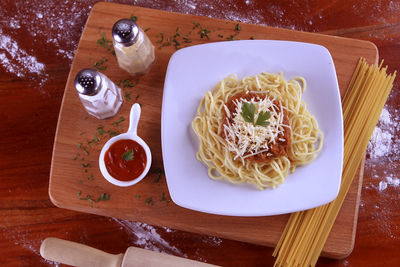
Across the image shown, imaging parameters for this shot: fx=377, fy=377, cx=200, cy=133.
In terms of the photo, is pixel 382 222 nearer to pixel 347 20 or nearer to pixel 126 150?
pixel 347 20

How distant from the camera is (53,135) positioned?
8.18 ft

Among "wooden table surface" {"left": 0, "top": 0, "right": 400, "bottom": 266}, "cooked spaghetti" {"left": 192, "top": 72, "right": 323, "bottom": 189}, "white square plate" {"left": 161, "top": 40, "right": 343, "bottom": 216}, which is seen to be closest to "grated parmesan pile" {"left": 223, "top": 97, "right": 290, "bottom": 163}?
"cooked spaghetti" {"left": 192, "top": 72, "right": 323, "bottom": 189}

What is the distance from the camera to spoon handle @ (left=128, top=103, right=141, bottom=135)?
214 cm

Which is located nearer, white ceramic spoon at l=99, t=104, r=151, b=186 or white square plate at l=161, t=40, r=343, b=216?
white square plate at l=161, t=40, r=343, b=216

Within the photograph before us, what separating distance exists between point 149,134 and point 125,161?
0.22 meters

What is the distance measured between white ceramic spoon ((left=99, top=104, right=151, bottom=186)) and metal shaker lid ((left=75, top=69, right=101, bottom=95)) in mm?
271

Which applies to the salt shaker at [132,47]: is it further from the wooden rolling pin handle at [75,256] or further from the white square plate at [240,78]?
the wooden rolling pin handle at [75,256]

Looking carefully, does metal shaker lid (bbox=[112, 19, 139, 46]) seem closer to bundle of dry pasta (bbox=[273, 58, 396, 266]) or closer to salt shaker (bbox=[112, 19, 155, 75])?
salt shaker (bbox=[112, 19, 155, 75])

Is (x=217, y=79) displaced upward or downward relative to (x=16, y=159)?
upward

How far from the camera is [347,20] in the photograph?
8.50ft

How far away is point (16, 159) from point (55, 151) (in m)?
0.44

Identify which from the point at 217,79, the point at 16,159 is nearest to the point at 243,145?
the point at 217,79

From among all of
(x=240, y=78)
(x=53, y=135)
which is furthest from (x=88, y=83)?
(x=240, y=78)

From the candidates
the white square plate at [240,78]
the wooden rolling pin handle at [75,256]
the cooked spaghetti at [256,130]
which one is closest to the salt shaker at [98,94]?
the white square plate at [240,78]
